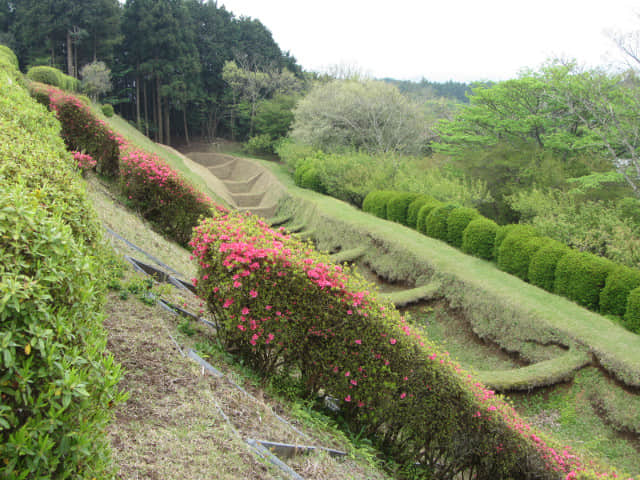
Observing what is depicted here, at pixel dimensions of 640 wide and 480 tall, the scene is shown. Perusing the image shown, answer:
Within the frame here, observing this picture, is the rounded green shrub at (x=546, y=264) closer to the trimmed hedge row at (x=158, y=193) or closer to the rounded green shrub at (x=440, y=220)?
the rounded green shrub at (x=440, y=220)

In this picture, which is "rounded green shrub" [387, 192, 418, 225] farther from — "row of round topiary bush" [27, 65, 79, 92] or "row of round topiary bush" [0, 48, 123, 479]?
"row of round topiary bush" [27, 65, 79, 92]

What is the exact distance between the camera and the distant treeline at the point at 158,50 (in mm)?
27688

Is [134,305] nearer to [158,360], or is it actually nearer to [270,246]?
[158,360]

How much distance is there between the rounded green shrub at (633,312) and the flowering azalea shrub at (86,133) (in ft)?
34.6

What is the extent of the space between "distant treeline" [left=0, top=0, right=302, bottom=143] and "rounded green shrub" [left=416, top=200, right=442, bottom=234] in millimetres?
25800

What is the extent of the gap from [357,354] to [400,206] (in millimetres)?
10334

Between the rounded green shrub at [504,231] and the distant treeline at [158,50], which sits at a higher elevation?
the distant treeline at [158,50]

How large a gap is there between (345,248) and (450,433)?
8805 mm

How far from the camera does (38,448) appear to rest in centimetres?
139

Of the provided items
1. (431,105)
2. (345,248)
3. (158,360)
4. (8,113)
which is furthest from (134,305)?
(431,105)

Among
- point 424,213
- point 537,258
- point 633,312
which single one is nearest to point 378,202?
point 424,213

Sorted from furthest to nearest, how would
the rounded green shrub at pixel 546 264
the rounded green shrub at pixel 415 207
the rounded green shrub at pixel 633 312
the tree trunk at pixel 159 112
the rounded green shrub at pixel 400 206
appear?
the tree trunk at pixel 159 112 < the rounded green shrub at pixel 400 206 < the rounded green shrub at pixel 415 207 < the rounded green shrub at pixel 546 264 < the rounded green shrub at pixel 633 312

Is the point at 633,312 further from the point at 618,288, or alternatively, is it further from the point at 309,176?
the point at 309,176

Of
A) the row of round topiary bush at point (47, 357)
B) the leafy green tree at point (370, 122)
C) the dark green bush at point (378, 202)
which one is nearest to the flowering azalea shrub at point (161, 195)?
the row of round topiary bush at point (47, 357)
